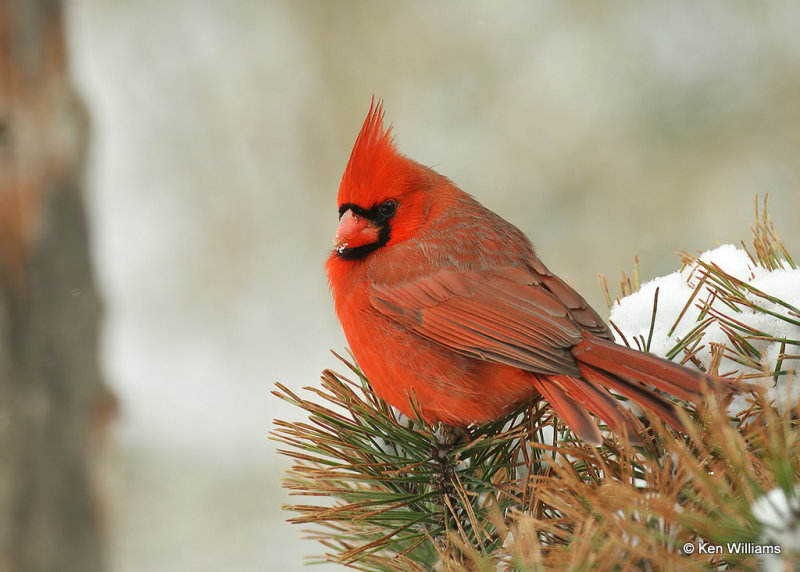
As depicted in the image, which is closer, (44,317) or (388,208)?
(388,208)

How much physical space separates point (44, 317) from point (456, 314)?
64.2 inches

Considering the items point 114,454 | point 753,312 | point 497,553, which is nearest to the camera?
point 497,553

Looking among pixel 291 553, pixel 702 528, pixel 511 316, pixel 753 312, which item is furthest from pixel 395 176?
pixel 291 553

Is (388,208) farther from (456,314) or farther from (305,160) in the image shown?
(305,160)

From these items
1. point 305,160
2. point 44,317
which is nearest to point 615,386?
point 44,317

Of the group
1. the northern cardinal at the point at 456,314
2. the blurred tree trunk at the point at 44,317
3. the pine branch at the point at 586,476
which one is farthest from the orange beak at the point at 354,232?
the blurred tree trunk at the point at 44,317

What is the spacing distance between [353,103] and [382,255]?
3.44 m

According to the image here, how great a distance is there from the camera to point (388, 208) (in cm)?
171

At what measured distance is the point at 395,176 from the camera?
1696 mm

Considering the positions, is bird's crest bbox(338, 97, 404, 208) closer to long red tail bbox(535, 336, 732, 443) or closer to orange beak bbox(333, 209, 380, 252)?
orange beak bbox(333, 209, 380, 252)

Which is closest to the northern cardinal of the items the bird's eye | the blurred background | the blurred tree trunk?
the bird's eye

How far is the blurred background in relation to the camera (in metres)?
4.18

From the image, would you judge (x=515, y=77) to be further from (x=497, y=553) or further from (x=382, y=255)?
(x=497, y=553)

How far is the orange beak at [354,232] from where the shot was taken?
1.66 metres
